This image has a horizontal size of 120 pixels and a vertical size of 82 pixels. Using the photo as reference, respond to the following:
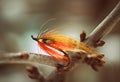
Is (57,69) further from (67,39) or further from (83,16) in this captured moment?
(83,16)

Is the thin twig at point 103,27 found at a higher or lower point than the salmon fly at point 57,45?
higher

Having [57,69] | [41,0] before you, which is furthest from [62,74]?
[41,0]

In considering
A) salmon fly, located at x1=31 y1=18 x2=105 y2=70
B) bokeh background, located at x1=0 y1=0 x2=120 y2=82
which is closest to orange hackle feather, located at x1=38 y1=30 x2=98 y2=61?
salmon fly, located at x1=31 y1=18 x2=105 y2=70

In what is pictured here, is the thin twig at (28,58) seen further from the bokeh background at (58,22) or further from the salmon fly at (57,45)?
the bokeh background at (58,22)

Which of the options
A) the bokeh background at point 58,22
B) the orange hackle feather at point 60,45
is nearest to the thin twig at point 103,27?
the orange hackle feather at point 60,45

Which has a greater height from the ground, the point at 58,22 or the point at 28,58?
the point at 58,22

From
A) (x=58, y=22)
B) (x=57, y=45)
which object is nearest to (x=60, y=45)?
(x=57, y=45)

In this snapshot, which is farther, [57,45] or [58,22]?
[58,22]

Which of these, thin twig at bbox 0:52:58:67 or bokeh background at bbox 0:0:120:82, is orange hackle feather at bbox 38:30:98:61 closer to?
thin twig at bbox 0:52:58:67

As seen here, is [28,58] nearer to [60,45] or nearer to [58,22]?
[60,45]
